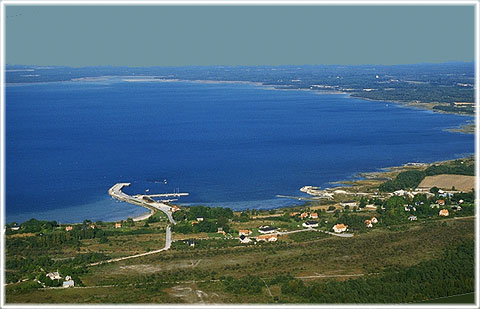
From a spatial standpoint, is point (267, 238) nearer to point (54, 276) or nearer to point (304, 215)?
point (304, 215)

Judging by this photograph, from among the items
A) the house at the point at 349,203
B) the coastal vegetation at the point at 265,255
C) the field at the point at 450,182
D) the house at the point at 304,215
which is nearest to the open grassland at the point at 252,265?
the coastal vegetation at the point at 265,255

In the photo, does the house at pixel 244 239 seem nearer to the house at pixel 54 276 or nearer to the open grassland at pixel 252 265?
the open grassland at pixel 252 265


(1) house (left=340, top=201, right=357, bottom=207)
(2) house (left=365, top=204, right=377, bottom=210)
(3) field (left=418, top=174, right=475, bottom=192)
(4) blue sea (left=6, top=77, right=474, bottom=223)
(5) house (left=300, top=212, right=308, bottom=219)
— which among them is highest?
(3) field (left=418, top=174, right=475, bottom=192)

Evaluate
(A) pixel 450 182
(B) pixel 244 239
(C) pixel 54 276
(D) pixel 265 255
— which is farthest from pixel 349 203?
(C) pixel 54 276

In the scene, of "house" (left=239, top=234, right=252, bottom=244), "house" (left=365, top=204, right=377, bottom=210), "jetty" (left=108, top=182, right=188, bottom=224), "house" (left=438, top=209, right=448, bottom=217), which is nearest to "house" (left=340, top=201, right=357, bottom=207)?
"house" (left=365, top=204, right=377, bottom=210)

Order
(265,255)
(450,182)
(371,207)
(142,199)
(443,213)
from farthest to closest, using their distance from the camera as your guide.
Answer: (450,182) → (142,199) → (371,207) → (443,213) → (265,255)

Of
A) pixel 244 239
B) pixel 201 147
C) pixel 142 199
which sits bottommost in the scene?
pixel 201 147

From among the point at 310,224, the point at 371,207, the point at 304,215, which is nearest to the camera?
the point at 310,224

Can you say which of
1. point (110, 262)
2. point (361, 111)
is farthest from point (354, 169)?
point (361, 111)

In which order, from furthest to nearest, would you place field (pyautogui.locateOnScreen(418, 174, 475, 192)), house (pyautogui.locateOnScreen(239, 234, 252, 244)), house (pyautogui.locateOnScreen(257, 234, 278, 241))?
field (pyautogui.locateOnScreen(418, 174, 475, 192))
house (pyautogui.locateOnScreen(257, 234, 278, 241))
house (pyautogui.locateOnScreen(239, 234, 252, 244))

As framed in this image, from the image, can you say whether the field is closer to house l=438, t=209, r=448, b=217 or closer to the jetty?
house l=438, t=209, r=448, b=217
